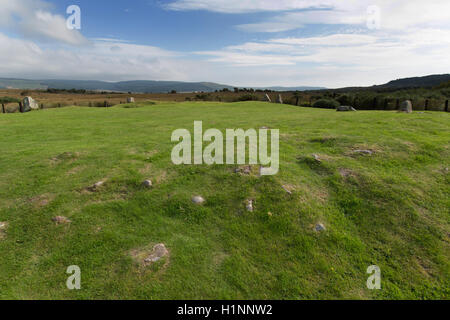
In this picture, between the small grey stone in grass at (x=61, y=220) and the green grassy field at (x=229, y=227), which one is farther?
the small grey stone in grass at (x=61, y=220)

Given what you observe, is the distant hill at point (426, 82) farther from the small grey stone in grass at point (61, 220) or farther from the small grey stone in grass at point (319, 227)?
the small grey stone in grass at point (61, 220)

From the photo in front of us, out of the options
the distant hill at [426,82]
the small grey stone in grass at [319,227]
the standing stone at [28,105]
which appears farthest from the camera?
the distant hill at [426,82]

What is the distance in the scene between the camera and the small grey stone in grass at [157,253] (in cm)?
464

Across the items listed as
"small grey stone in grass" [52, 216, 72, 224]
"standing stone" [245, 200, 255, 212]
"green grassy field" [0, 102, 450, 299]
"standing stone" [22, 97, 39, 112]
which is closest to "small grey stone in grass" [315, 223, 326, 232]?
"green grassy field" [0, 102, 450, 299]

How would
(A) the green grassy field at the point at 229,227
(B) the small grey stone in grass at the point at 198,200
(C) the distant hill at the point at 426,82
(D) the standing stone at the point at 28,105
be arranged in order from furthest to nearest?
(C) the distant hill at the point at 426,82 → (D) the standing stone at the point at 28,105 → (B) the small grey stone in grass at the point at 198,200 → (A) the green grassy field at the point at 229,227

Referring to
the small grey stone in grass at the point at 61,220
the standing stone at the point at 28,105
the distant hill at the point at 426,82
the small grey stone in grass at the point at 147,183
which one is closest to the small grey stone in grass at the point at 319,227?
the small grey stone in grass at the point at 147,183

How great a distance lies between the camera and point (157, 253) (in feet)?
15.7

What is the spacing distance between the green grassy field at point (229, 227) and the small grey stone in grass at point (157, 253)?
0.16m

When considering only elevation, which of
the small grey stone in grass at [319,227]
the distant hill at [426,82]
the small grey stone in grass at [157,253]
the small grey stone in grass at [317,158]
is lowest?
the small grey stone in grass at [157,253]

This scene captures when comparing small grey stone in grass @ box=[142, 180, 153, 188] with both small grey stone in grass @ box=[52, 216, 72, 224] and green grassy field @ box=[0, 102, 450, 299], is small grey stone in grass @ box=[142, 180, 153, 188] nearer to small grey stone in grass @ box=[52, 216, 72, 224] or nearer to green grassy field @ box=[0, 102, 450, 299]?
green grassy field @ box=[0, 102, 450, 299]

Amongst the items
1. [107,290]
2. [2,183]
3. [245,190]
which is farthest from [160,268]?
[2,183]

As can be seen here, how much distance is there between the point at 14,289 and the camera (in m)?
4.11

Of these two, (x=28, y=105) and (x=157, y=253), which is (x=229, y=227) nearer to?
(x=157, y=253)

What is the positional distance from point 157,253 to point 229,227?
1.59 meters
